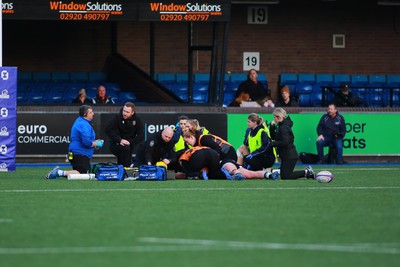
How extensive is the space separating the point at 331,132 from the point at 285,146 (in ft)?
26.4

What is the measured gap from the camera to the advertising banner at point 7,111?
21.8 m

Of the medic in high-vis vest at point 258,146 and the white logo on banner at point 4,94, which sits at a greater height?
the white logo on banner at point 4,94

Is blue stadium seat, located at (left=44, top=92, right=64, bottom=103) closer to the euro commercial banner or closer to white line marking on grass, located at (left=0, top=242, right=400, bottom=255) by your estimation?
the euro commercial banner

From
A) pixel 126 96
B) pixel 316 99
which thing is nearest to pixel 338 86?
pixel 316 99

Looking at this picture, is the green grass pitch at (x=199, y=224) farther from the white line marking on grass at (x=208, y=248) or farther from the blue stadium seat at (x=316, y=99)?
the blue stadium seat at (x=316, y=99)

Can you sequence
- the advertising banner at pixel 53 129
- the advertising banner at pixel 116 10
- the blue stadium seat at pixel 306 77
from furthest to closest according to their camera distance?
the blue stadium seat at pixel 306 77 < the advertising banner at pixel 53 129 < the advertising banner at pixel 116 10

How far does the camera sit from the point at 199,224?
12.0 metres

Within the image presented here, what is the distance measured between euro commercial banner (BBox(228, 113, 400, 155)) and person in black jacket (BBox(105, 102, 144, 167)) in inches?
265

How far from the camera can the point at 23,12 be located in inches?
1022

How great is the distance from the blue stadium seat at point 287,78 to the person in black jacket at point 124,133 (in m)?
10.8

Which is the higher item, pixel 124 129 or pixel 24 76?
pixel 24 76

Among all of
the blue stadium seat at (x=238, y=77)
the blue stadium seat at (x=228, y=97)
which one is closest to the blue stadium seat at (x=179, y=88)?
the blue stadium seat at (x=228, y=97)

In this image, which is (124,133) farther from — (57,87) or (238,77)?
(238,77)

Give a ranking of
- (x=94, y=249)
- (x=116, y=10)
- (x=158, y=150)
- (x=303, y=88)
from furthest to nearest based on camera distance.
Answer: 1. (x=303, y=88)
2. (x=116, y=10)
3. (x=158, y=150)
4. (x=94, y=249)
